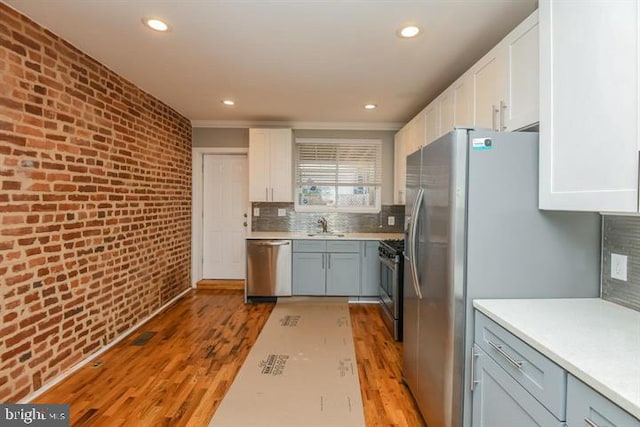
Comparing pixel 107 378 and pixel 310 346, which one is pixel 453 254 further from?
pixel 107 378

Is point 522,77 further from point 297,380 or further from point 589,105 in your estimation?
point 297,380

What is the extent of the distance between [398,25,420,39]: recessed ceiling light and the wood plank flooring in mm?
2484

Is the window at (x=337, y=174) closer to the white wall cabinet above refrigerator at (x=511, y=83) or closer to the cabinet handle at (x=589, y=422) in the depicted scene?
the white wall cabinet above refrigerator at (x=511, y=83)

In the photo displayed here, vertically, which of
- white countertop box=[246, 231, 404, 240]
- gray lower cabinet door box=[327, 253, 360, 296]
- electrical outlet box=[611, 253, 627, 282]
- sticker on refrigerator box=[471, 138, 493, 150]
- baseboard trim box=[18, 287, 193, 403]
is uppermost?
sticker on refrigerator box=[471, 138, 493, 150]

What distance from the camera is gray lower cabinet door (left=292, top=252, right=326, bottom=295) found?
4.18 metres

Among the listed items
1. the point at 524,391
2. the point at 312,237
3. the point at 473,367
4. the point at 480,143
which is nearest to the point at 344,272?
the point at 312,237

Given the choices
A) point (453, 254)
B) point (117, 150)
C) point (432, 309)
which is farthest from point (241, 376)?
point (117, 150)

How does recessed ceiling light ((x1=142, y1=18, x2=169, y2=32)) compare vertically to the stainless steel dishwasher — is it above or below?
above

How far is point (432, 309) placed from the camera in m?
1.79

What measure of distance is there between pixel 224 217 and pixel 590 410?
4614mm

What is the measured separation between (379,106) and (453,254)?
2672 millimetres

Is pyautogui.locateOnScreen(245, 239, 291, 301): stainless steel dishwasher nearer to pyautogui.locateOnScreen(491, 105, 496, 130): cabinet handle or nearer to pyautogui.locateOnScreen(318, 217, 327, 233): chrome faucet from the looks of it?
pyautogui.locateOnScreen(318, 217, 327, 233): chrome faucet

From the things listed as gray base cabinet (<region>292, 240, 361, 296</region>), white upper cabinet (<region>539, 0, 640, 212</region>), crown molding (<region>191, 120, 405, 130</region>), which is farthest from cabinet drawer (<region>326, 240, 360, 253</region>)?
white upper cabinet (<region>539, 0, 640, 212</region>)

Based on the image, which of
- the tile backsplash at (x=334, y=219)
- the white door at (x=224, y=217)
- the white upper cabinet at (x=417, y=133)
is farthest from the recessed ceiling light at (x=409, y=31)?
the white door at (x=224, y=217)
